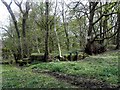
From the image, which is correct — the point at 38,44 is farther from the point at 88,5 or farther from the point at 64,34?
the point at 88,5

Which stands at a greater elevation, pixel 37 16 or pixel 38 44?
pixel 37 16

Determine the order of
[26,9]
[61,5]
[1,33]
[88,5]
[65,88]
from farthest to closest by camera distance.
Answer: [1,33]
[61,5]
[26,9]
[88,5]
[65,88]

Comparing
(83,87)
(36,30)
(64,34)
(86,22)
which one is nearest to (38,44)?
(36,30)

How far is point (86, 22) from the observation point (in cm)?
4378

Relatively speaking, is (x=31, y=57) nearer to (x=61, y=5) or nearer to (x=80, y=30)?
(x=61, y=5)

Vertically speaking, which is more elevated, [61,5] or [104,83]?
[61,5]

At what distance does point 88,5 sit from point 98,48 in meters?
5.84

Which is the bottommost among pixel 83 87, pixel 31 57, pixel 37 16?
pixel 31 57

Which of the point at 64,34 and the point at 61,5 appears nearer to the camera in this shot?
the point at 61,5

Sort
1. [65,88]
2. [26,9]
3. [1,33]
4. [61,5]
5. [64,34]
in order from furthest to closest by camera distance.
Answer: [64,34]
[1,33]
[61,5]
[26,9]
[65,88]

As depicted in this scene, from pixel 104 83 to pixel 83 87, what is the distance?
41.0 inches

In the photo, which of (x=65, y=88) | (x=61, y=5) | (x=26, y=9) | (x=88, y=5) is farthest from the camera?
(x=61, y=5)

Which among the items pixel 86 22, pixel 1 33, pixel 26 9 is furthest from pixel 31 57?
pixel 86 22

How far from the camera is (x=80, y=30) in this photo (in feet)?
144
